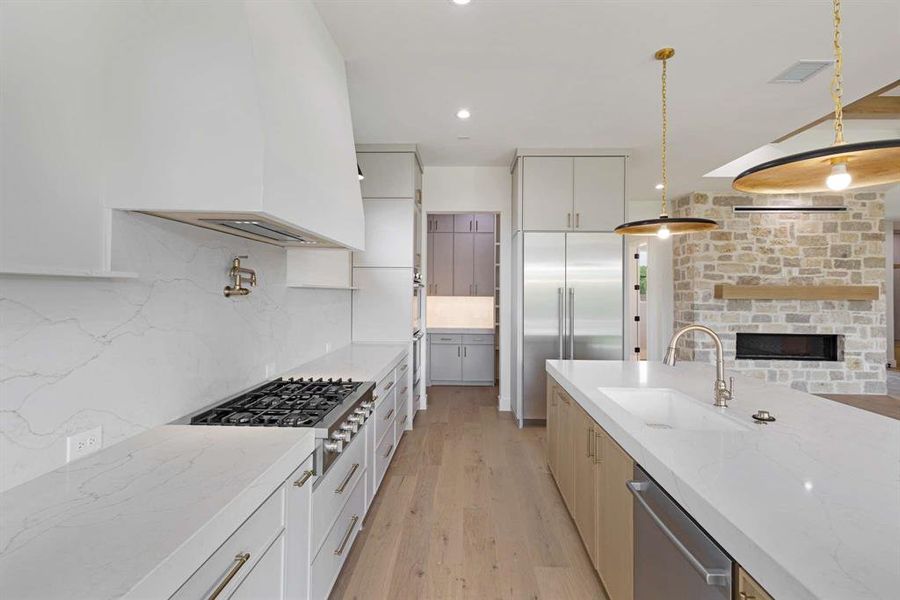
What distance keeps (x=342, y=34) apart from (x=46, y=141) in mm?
1794

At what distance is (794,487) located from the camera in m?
1.05

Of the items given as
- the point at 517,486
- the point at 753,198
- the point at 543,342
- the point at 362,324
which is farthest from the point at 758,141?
the point at 362,324

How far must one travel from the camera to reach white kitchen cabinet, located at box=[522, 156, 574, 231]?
4371mm

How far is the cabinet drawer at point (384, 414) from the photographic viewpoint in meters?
2.62

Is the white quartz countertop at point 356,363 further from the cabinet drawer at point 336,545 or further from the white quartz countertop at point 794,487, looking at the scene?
the white quartz countertop at point 794,487

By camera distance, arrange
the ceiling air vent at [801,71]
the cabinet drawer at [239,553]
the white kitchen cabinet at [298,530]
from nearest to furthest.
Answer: the cabinet drawer at [239,553] → the white kitchen cabinet at [298,530] → the ceiling air vent at [801,71]

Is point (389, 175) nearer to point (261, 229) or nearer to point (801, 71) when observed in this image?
point (261, 229)

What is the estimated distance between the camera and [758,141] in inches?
163

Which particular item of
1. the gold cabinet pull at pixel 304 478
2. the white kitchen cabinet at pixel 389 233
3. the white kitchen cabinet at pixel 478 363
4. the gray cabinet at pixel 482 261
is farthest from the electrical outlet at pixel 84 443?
the gray cabinet at pixel 482 261

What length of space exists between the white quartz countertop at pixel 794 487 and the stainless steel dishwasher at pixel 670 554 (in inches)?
1.9

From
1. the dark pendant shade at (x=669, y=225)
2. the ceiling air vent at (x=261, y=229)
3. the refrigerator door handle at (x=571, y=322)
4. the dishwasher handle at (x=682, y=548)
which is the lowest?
the dishwasher handle at (x=682, y=548)

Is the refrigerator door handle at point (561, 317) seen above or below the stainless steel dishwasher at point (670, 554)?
above

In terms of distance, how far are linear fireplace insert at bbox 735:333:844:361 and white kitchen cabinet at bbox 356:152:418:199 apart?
5.26 metres

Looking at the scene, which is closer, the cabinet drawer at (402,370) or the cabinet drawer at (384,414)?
the cabinet drawer at (384,414)
